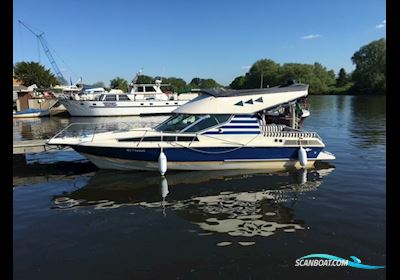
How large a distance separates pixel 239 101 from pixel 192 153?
2559 mm

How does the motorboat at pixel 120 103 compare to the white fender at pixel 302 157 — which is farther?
the motorboat at pixel 120 103

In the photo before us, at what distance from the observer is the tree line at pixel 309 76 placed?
244 ft

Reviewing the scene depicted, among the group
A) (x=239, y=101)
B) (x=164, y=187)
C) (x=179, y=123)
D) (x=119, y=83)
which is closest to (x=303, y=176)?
(x=239, y=101)

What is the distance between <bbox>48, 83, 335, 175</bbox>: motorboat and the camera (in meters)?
12.2

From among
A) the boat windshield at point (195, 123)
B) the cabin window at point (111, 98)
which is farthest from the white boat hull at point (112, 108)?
the boat windshield at point (195, 123)

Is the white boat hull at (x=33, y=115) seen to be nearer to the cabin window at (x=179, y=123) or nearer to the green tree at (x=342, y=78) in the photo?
the cabin window at (x=179, y=123)

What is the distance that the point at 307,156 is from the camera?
1301 centimetres

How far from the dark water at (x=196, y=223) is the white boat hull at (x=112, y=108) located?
29.4m

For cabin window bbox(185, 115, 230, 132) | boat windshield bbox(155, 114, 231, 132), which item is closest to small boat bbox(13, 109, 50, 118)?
boat windshield bbox(155, 114, 231, 132)

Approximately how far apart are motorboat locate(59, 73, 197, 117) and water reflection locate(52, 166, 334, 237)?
30.6m

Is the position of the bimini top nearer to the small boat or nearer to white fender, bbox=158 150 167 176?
white fender, bbox=158 150 167 176

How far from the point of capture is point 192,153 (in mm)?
12328
